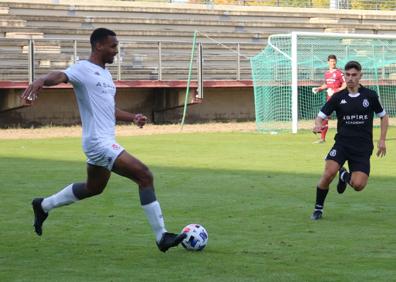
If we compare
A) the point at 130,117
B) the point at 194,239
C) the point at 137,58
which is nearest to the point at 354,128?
the point at 130,117

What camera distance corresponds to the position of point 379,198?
12648 mm

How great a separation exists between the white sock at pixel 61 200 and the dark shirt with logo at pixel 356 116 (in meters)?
3.47

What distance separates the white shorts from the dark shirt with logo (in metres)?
3.46

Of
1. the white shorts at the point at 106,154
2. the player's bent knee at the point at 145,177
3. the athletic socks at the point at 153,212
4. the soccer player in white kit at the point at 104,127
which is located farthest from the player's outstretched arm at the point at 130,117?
the athletic socks at the point at 153,212

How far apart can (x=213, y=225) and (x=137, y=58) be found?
75.1 feet

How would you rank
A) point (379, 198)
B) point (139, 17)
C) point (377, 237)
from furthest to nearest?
point (139, 17) < point (379, 198) < point (377, 237)

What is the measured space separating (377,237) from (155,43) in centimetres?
2466

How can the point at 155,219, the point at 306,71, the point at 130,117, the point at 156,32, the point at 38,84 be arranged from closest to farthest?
the point at 38,84 < the point at 155,219 < the point at 130,117 < the point at 306,71 < the point at 156,32

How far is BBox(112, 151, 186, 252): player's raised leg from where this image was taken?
8.35 meters

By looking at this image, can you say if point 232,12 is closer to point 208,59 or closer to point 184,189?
point 208,59

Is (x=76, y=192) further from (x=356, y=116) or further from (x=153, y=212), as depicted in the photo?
(x=356, y=116)

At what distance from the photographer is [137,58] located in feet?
107

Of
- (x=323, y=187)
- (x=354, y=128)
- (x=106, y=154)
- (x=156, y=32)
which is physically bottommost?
(x=323, y=187)

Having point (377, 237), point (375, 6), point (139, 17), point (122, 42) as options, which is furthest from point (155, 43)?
point (377, 237)
